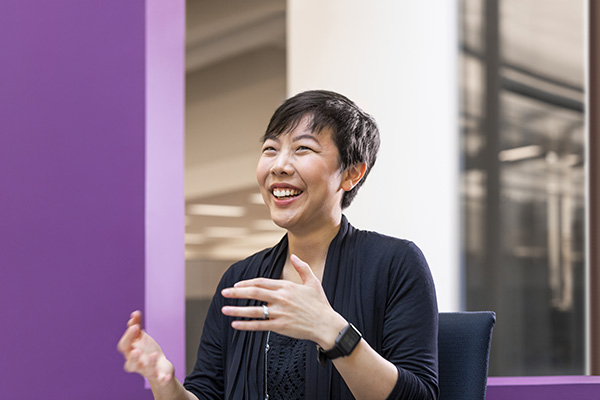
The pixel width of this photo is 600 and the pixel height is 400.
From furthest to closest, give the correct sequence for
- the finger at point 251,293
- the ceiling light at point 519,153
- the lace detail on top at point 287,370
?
the ceiling light at point 519,153 < the lace detail on top at point 287,370 < the finger at point 251,293

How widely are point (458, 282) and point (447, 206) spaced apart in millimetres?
390

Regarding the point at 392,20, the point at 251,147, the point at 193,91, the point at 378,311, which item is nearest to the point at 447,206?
the point at 392,20

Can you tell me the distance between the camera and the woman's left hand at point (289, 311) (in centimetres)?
112

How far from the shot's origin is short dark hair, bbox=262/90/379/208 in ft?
4.82

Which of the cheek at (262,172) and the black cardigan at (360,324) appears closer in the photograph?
the black cardigan at (360,324)

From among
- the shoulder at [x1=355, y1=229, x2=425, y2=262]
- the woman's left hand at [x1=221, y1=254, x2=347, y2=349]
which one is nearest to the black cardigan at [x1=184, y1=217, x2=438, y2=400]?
the shoulder at [x1=355, y1=229, x2=425, y2=262]

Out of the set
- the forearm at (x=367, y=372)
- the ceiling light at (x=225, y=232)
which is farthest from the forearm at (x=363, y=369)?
the ceiling light at (x=225, y=232)

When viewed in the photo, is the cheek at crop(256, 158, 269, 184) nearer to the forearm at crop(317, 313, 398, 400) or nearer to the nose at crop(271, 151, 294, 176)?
the nose at crop(271, 151, 294, 176)

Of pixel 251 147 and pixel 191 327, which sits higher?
pixel 251 147

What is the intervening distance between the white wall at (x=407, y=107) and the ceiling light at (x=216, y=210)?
979mm

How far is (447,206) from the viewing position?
11.2 ft

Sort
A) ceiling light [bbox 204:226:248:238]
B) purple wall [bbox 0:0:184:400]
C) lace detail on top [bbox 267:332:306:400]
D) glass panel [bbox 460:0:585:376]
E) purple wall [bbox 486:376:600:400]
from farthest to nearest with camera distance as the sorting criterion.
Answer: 1. ceiling light [bbox 204:226:248:238]
2. glass panel [bbox 460:0:585:376]
3. purple wall [bbox 486:376:600:400]
4. purple wall [bbox 0:0:184:400]
5. lace detail on top [bbox 267:332:306:400]

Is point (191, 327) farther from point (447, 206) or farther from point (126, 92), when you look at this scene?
point (126, 92)

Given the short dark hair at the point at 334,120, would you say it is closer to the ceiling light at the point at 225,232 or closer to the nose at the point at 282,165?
the nose at the point at 282,165
